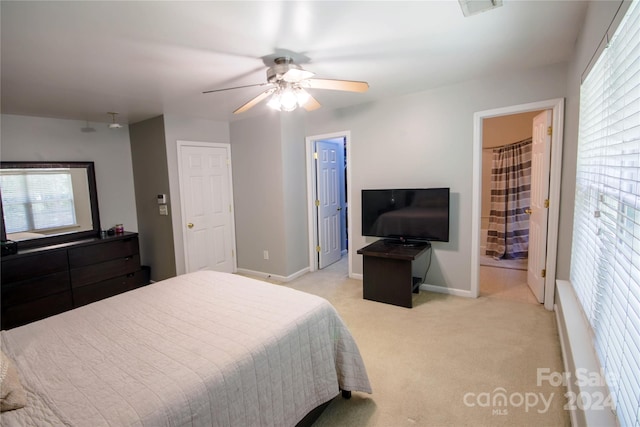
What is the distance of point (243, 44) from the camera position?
200cm

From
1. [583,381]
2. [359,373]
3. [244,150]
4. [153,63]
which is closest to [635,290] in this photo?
[583,381]

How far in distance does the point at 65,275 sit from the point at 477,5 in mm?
4371

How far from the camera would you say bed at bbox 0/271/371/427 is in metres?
1.08

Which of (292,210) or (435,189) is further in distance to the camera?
(292,210)

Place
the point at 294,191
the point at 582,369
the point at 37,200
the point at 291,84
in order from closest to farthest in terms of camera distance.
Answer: the point at 582,369, the point at 291,84, the point at 37,200, the point at 294,191

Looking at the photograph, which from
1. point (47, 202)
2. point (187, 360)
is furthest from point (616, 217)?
point (47, 202)

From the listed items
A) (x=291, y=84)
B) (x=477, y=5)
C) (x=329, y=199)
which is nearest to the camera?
(x=477, y=5)

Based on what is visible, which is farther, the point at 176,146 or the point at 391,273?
the point at 176,146

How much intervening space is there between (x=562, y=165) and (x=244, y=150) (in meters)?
3.68

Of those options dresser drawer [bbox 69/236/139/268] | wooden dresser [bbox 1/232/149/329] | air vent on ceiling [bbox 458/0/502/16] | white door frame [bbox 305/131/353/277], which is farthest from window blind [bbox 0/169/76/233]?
air vent on ceiling [bbox 458/0/502/16]

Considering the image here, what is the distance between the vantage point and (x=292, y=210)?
4203 mm

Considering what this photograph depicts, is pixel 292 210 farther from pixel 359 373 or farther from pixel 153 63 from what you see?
pixel 359 373

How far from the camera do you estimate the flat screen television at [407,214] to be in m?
3.27

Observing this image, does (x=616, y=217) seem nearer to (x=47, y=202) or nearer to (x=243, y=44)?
(x=243, y=44)
